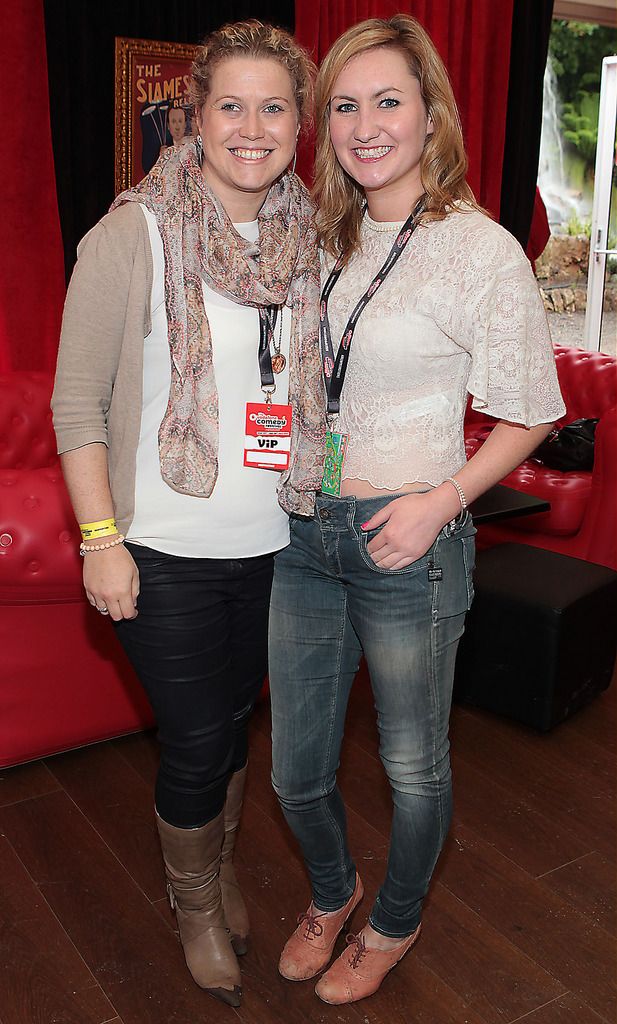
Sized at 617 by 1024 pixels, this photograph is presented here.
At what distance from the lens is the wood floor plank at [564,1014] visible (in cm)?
197

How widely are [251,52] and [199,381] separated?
1.83ft

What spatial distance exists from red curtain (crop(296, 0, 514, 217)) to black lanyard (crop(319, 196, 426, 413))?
3466 mm

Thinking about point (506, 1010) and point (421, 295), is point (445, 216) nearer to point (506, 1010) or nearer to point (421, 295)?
point (421, 295)

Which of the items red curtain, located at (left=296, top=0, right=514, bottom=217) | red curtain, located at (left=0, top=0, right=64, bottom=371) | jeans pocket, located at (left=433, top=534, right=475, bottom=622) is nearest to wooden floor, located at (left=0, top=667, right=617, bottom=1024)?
jeans pocket, located at (left=433, top=534, right=475, bottom=622)

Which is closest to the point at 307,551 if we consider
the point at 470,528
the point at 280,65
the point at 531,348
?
the point at 470,528

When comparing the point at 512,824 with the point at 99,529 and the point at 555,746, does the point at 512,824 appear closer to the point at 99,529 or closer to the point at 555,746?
the point at 555,746

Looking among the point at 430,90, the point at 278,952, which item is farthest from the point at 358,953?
the point at 430,90

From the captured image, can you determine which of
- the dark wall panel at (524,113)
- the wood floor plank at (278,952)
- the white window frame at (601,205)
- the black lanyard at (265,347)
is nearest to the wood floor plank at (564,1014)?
the wood floor plank at (278,952)

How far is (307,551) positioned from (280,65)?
83 cm

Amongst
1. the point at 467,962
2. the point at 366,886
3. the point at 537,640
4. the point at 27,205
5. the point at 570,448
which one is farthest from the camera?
the point at 27,205

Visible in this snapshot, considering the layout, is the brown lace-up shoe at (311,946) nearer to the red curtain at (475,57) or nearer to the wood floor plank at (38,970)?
the wood floor plank at (38,970)

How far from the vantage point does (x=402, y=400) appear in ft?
5.43

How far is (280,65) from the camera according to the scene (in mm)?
1678

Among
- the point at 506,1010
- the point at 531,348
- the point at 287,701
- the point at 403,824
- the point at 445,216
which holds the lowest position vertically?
the point at 506,1010
